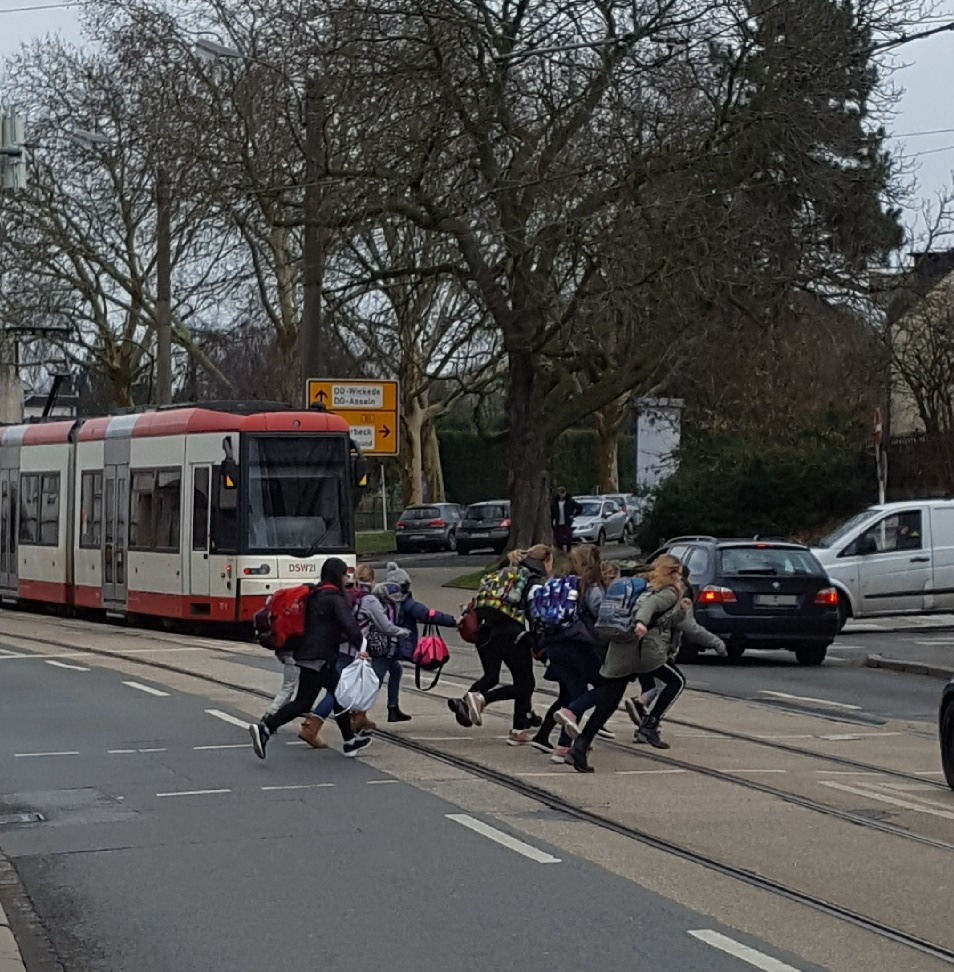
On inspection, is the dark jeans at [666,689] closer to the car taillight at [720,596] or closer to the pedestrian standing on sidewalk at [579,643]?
the pedestrian standing on sidewalk at [579,643]

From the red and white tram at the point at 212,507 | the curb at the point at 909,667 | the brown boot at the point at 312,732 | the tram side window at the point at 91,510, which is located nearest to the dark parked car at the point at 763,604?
the curb at the point at 909,667

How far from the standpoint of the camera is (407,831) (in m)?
10.2

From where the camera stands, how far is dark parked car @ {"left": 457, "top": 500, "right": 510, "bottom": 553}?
5288 cm

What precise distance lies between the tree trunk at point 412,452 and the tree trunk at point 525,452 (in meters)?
23.6

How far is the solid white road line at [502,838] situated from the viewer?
9.34 meters

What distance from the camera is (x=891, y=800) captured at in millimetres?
11602

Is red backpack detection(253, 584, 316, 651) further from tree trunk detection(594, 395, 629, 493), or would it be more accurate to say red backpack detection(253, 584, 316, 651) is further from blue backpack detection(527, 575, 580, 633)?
tree trunk detection(594, 395, 629, 493)

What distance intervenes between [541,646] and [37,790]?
→ 371cm

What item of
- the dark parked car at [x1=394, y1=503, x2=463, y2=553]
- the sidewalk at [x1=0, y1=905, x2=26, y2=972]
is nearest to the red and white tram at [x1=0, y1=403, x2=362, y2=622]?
the sidewalk at [x1=0, y1=905, x2=26, y2=972]

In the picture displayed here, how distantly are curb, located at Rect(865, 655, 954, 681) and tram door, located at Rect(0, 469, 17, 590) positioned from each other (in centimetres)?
1642

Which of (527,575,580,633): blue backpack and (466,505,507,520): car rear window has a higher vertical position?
(466,505,507,520): car rear window

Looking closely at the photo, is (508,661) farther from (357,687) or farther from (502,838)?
(502,838)

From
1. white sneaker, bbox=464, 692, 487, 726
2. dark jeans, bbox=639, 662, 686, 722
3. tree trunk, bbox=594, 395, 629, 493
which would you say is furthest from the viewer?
tree trunk, bbox=594, 395, 629, 493

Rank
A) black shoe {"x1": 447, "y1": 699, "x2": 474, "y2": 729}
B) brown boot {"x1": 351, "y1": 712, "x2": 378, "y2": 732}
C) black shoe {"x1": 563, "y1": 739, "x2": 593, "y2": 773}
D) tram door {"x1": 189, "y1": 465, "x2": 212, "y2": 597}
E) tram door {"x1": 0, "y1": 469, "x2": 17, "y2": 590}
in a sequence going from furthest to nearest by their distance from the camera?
tram door {"x1": 0, "y1": 469, "x2": 17, "y2": 590}
tram door {"x1": 189, "y1": 465, "x2": 212, "y2": 597}
black shoe {"x1": 447, "y1": 699, "x2": 474, "y2": 729}
brown boot {"x1": 351, "y1": 712, "x2": 378, "y2": 732}
black shoe {"x1": 563, "y1": 739, "x2": 593, "y2": 773}
